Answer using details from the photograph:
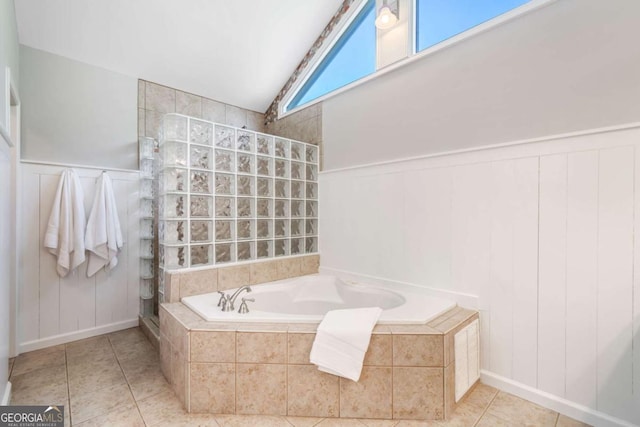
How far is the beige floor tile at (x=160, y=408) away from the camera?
1578 millimetres

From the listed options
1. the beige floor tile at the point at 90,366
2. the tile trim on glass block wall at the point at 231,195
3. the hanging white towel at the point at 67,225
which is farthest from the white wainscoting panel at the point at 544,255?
the hanging white towel at the point at 67,225

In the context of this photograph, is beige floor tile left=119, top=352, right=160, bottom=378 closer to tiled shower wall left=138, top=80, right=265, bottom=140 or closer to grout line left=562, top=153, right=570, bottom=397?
tiled shower wall left=138, top=80, right=265, bottom=140

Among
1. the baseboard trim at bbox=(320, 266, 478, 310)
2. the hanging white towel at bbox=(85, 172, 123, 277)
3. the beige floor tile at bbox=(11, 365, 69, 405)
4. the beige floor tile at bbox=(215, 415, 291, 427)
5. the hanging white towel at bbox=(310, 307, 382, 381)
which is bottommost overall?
the beige floor tile at bbox=(215, 415, 291, 427)

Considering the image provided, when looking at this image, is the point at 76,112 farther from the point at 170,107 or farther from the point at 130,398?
the point at 130,398

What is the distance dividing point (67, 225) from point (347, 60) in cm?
289

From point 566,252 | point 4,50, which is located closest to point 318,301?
point 566,252

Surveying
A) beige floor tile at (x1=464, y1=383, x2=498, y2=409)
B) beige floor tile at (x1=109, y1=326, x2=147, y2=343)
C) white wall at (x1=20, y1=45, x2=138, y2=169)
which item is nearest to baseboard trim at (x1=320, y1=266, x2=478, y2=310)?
beige floor tile at (x1=464, y1=383, x2=498, y2=409)

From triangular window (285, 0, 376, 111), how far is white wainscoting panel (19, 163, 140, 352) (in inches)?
80.9

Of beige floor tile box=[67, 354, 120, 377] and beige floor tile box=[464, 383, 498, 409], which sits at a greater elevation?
beige floor tile box=[67, 354, 120, 377]

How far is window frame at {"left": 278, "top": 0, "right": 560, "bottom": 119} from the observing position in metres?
1.79

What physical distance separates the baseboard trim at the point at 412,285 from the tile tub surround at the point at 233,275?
0.26m

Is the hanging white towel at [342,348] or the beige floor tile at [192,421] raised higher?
the hanging white towel at [342,348]

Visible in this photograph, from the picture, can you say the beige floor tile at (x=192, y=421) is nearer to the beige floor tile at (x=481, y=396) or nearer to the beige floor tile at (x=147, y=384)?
the beige floor tile at (x=147, y=384)

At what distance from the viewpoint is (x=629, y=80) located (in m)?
1.46
